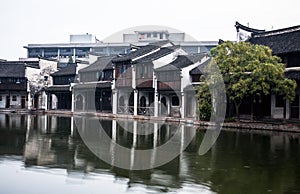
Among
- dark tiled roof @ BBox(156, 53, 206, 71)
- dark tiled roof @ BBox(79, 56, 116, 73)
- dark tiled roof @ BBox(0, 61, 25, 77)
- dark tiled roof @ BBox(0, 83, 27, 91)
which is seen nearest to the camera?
dark tiled roof @ BBox(156, 53, 206, 71)

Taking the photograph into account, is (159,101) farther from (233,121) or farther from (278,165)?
(278,165)

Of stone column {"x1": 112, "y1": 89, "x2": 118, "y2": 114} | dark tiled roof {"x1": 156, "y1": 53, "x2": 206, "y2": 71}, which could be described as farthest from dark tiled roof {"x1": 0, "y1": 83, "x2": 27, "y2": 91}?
dark tiled roof {"x1": 156, "y1": 53, "x2": 206, "y2": 71}

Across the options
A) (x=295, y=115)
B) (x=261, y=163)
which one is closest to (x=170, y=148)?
(x=261, y=163)

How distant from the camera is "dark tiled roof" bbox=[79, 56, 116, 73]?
145 feet

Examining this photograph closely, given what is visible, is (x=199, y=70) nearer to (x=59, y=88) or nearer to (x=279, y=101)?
(x=279, y=101)

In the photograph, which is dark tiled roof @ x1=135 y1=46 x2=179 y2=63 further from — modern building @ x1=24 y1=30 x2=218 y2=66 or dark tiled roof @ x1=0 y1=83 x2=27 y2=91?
modern building @ x1=24 y1=30 x2=218 y2=66

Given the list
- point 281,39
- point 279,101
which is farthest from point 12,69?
point 279,101

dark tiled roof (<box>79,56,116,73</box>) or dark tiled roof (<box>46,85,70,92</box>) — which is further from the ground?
dark tiled roof (<box>79,56,116,73</box>)

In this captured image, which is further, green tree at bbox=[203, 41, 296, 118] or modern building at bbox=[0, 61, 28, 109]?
modern building at bbox=[0, 61, 28, 109]

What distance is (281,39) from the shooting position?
2955cm

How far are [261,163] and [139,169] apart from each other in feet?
13.9

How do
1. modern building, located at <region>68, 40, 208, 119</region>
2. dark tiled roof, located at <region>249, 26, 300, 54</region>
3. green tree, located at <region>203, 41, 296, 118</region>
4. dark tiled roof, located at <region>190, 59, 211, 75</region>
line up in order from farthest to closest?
modern building, located at <region>68, 40, 208, 119</region> < dark tiled roof, located at <region>190, 59, 211, 75</region> < dark tiled roof, located at <region>249, 26, 300, 54</region> < green tree, located at <region>203, 41, 296, 118</region>

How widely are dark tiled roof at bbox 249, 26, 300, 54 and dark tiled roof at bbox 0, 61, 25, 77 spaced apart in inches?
1367

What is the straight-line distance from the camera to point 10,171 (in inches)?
380
